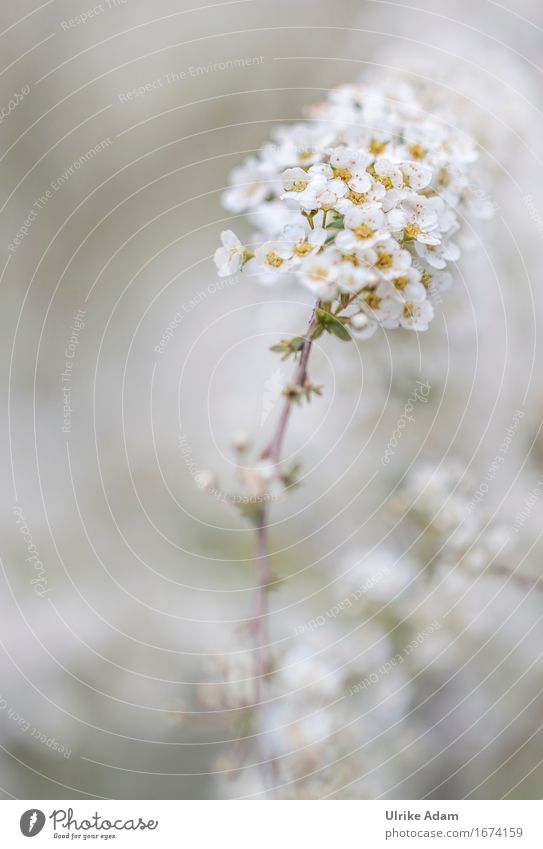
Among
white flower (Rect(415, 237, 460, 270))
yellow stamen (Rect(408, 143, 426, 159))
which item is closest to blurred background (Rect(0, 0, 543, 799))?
yellow stamen (Rect(408, 143, 426, 159))

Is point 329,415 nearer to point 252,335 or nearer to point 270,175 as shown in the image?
point 252,335

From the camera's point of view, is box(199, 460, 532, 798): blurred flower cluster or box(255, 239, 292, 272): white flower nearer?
box(255, 239, 292, 272): white flower

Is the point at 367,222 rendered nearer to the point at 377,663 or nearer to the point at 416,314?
the point at 416,314

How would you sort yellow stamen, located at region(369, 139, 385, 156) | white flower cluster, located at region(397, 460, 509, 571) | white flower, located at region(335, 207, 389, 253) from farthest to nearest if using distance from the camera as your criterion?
white flower cluster, located at region(397, 460, 509, 571)
yellow stamen, located at region(369, 139, 385, 156)
white flower, located at region(335, 207, 389, 253)
